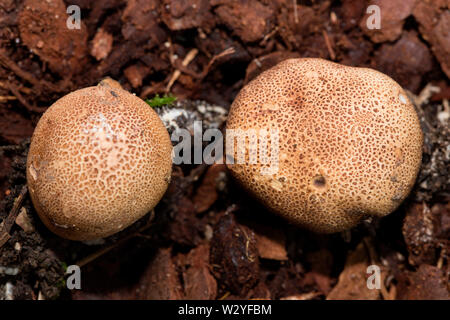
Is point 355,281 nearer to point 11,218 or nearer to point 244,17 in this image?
point 244,17

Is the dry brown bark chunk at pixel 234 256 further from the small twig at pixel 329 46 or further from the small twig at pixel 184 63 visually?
the small twig at pixel 329 46

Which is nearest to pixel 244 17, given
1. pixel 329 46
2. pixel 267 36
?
pixel 267 36

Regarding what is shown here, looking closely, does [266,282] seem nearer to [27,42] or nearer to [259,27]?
[259,27]

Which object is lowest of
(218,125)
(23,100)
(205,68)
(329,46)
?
(218,125)

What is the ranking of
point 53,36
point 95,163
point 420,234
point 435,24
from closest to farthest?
point 95,163 < point 53,36 < point 420,234 < point 435,24

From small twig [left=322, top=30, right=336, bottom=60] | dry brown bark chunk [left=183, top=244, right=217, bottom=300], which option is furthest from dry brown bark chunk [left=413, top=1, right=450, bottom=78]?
dry brown bark chunk [left=183, top=244, right=217, bottom=300]

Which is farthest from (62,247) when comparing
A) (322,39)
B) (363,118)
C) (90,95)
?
(322,39)

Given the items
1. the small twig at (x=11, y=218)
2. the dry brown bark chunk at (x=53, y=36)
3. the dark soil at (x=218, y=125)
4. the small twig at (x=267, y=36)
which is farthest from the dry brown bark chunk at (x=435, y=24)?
the small twig at (x=11, y=218)

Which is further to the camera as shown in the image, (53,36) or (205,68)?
(205,68)
